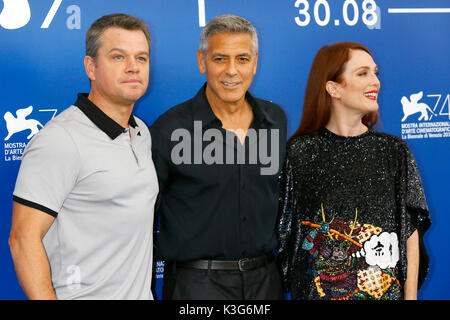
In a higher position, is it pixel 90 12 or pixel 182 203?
pixel 90 12

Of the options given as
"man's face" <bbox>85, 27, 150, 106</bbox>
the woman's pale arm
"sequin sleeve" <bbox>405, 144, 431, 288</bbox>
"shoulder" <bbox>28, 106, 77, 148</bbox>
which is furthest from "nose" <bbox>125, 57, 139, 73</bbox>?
the woman's pale arm

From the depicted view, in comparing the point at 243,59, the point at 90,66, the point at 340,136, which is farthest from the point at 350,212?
the point at 90,66

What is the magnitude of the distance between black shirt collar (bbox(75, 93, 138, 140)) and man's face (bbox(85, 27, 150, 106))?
60 mm

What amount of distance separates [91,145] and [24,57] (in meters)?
0.89

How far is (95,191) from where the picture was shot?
166 centimetres

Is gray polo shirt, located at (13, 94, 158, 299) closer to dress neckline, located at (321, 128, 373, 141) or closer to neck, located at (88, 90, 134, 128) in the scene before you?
neck, located at (88, 90, 134, 128)

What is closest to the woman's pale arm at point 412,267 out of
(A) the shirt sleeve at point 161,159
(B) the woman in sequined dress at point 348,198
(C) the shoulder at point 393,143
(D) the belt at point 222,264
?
(B) the woman in sequined dress at point 348,198

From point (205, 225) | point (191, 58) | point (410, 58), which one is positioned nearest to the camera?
point (205, 225)

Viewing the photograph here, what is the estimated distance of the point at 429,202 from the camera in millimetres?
2865

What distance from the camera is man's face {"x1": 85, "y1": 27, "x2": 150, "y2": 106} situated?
5.81ft

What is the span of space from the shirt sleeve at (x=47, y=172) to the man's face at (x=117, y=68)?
26 centimetres
